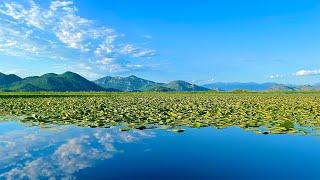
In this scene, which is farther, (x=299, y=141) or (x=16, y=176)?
(x=299, y=141)

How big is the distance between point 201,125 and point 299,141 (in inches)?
210

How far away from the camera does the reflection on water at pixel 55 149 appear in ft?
31.5

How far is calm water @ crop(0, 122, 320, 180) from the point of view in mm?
9242

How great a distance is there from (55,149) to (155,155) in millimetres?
3683

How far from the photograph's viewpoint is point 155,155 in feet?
37.9

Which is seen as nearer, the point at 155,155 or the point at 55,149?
the point at 155,155

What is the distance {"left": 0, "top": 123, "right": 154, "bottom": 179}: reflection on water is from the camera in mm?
9602

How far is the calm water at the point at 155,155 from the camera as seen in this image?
9.24m

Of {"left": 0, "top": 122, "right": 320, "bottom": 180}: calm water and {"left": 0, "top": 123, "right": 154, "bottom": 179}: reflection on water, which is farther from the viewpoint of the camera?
{"left": 0, "top": 123, "right": 154, "bottom": 179}: reflection on water

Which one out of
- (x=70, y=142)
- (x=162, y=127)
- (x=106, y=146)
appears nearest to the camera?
(x=106, y=146)

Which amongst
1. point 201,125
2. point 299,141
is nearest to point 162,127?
point 201,125

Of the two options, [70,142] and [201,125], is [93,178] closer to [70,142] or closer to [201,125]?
[70,142]

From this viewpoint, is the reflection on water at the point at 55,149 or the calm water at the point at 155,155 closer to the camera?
the calm water at the point at 155,155

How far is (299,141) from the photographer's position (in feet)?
47.2
